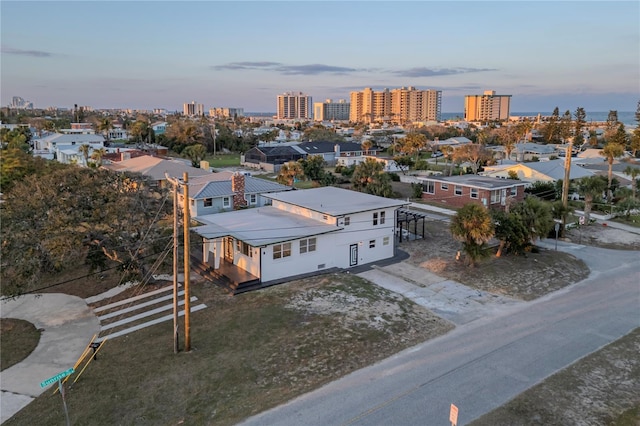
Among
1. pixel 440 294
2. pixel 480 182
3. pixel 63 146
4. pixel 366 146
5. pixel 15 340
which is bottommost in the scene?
pixel 15 340

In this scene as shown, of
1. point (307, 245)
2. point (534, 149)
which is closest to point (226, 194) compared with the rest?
point (307, 245)

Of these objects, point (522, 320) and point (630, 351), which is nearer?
point (630, 351)

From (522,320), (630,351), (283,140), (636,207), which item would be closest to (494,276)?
(522,320)

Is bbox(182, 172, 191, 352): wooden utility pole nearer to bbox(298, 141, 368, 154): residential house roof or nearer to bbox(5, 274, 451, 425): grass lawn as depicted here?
bbox(5, 274, 451, 425): grass lawn

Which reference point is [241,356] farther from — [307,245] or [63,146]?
[63,146]

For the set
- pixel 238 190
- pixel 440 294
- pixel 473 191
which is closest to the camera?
pixel 440 294

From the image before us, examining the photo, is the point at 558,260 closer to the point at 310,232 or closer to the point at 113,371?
the point at 310,232

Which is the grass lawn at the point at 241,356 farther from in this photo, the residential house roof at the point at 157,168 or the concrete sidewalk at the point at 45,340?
the residential house roof at the point at 157,168
